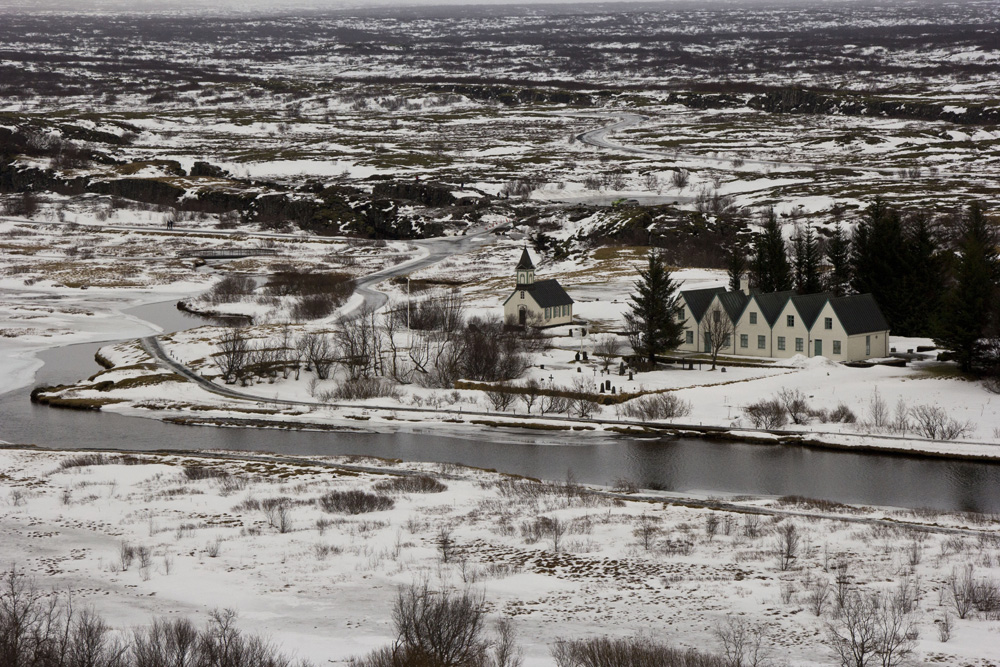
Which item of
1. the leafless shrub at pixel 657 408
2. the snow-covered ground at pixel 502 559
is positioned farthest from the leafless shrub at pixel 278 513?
the leafless shrub at pixel 657 408

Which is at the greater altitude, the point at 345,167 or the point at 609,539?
the point at 345,167

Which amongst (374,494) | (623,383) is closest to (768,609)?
(374,494)

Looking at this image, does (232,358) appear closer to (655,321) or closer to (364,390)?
(364,390)

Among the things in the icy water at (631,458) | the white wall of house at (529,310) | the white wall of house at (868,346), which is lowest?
the icy water at (631,458)

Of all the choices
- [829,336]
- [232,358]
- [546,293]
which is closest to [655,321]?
[829,336]

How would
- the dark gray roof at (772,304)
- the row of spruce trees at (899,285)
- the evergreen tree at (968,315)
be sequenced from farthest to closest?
the dark gray roof at (772,304)
the row of spruce trees at (899,285)
the evergreen tree at (968,315)

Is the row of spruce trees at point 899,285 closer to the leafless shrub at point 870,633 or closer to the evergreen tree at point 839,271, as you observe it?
the evergreen tree at point 839,271

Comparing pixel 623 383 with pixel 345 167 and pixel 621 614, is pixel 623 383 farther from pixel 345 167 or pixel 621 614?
pixel 345 167
